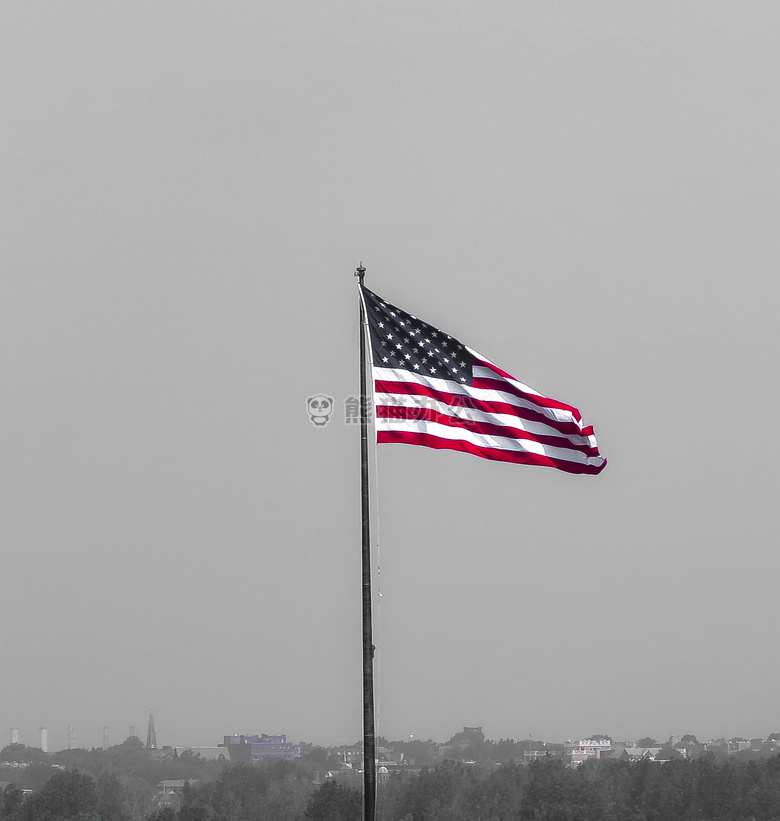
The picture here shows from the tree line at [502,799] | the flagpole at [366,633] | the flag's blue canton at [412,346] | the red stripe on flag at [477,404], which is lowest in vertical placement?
the tree line at [502,799]

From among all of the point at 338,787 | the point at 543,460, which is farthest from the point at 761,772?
the point at 543,460

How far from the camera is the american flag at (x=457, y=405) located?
82.6ft

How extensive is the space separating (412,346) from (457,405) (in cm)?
144

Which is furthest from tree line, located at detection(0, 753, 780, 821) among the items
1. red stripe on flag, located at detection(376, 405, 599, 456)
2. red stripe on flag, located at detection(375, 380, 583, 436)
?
red stripe on flag, located at detection(375, 380, 583, 436)

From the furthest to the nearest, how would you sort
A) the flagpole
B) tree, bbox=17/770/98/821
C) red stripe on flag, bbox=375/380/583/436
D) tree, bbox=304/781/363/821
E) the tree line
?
the tree line < tree, bbox=17/770/98/821 < tree, bbox=304/781/363/821 < red stripe on flag, bbox=375/380/583/436 < the flagpole

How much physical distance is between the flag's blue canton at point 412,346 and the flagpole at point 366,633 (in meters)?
0.31

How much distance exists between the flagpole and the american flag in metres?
0.24

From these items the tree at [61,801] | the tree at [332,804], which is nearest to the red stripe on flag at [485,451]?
the tree at [332,804]

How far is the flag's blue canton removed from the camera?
83.1 feet

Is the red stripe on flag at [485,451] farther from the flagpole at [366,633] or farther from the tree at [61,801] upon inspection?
the tree at [61,801]

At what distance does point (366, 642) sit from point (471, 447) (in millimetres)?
4422

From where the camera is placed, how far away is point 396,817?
6964 inches

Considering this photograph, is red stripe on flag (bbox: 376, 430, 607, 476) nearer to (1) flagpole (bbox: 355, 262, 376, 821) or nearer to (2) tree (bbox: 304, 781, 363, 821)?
(1) flagpole (bbox: 355, 262, 376, 821)

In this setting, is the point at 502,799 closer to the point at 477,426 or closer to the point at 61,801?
the point at 61,801
